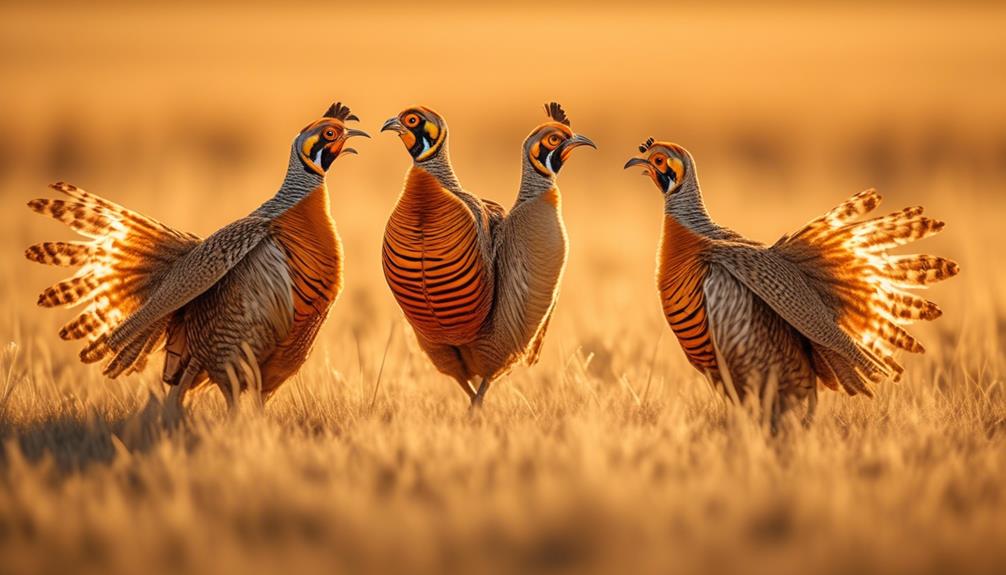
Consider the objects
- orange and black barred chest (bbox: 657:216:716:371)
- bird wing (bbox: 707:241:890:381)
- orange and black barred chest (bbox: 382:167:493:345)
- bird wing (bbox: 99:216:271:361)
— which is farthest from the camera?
orange and black barred chest (bbox: 382:167:493:345)

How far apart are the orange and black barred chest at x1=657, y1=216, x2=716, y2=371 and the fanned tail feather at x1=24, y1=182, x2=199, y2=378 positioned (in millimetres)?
2615

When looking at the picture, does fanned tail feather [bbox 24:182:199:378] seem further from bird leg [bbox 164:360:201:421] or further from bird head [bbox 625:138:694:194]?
bird head [bbox 625:138:694:194]

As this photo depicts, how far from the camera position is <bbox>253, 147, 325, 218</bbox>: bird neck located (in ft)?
19.8

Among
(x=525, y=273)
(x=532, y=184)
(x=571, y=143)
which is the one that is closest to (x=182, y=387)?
(x=525, y=273)

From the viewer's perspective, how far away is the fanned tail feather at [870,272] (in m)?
6.00

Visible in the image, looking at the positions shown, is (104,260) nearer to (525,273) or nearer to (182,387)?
(182,387)

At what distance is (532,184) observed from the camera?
6320mm

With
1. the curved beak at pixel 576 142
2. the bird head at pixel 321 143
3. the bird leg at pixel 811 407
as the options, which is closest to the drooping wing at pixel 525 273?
the curved beak at pixel 576 142

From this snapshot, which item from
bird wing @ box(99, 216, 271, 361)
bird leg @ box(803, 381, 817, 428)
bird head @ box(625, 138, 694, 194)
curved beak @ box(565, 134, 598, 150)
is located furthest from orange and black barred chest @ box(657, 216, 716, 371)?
bird wing @ box(99, 216, 271, 361)

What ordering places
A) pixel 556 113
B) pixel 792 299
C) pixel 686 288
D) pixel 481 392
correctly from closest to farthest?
pixel 792 299, pixel 686 288, pixel 481 392, pixel 556 113

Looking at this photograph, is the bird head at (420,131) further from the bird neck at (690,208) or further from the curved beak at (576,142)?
the bird neck at (690,208)

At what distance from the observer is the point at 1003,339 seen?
826 centimetres

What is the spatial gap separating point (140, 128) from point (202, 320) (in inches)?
673

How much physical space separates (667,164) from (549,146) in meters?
0.66
